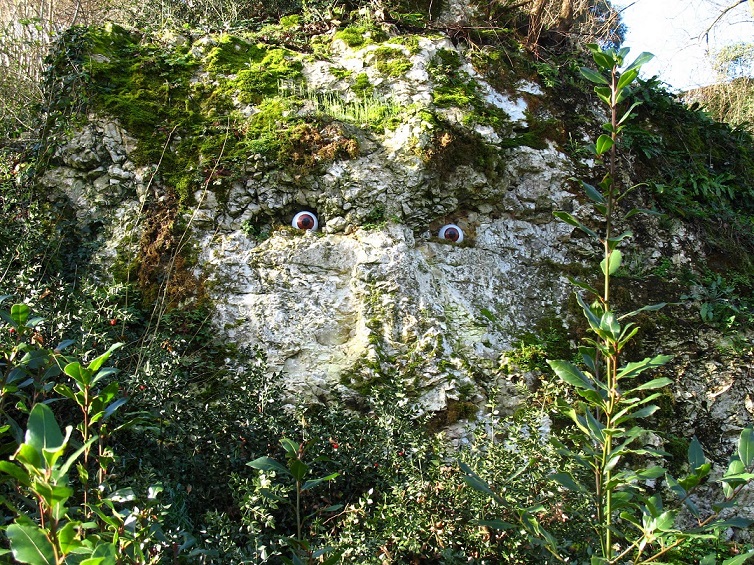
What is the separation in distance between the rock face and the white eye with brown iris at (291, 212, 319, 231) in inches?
2.7

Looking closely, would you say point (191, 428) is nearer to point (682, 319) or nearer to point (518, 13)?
point (682, 319)

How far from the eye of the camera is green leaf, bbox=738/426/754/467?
1604 millimetres

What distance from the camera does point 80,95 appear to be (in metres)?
5.00

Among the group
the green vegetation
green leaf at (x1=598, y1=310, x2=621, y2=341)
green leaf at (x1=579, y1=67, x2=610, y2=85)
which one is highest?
green leaf at (x1=579, y1=67, x2=610, y2=85)

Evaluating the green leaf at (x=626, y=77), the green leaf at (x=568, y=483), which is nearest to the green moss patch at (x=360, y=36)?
the green leaf at (x=626, y=77)

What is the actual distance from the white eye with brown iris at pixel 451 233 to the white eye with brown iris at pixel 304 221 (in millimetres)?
1154

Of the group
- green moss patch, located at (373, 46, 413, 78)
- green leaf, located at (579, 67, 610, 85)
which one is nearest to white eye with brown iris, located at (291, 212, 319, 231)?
green moss patch, located at (373, 46, 413, 78)

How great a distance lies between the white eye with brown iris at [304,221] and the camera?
478 cm

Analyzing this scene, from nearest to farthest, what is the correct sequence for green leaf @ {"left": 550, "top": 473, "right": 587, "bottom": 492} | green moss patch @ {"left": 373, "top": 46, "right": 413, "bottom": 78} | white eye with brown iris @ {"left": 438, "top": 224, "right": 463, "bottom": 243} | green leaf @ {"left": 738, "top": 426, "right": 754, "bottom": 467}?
1. green leaf @ {"left": 738, "top": 426, "right": 754, "bottom": 467}
2. green leaf @ {"left": 550, "top": 473, "right": 587, "bottom": 492}
3. white eye with brown iris @ {"left": 438, "top": 224, "right": 463, "bottom": 243}
4. green moss patch @ {"left": 373, "top": 46, "right": 413, "bottom": 78}

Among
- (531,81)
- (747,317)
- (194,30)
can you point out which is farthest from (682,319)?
(194,30)

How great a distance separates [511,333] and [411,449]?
1.88m

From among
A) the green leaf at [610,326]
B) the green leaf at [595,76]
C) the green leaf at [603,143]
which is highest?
the green leaf at [595,76]

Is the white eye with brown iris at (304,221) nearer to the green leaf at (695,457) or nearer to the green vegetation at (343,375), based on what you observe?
the green vegetation at (343,375)

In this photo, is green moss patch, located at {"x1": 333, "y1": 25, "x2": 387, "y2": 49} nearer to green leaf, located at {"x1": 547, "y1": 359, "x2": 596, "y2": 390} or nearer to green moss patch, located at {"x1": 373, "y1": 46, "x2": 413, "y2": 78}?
green moss patch, located at {"x1": 373, "y1": 46, "x2": 413, "y2": 78}
